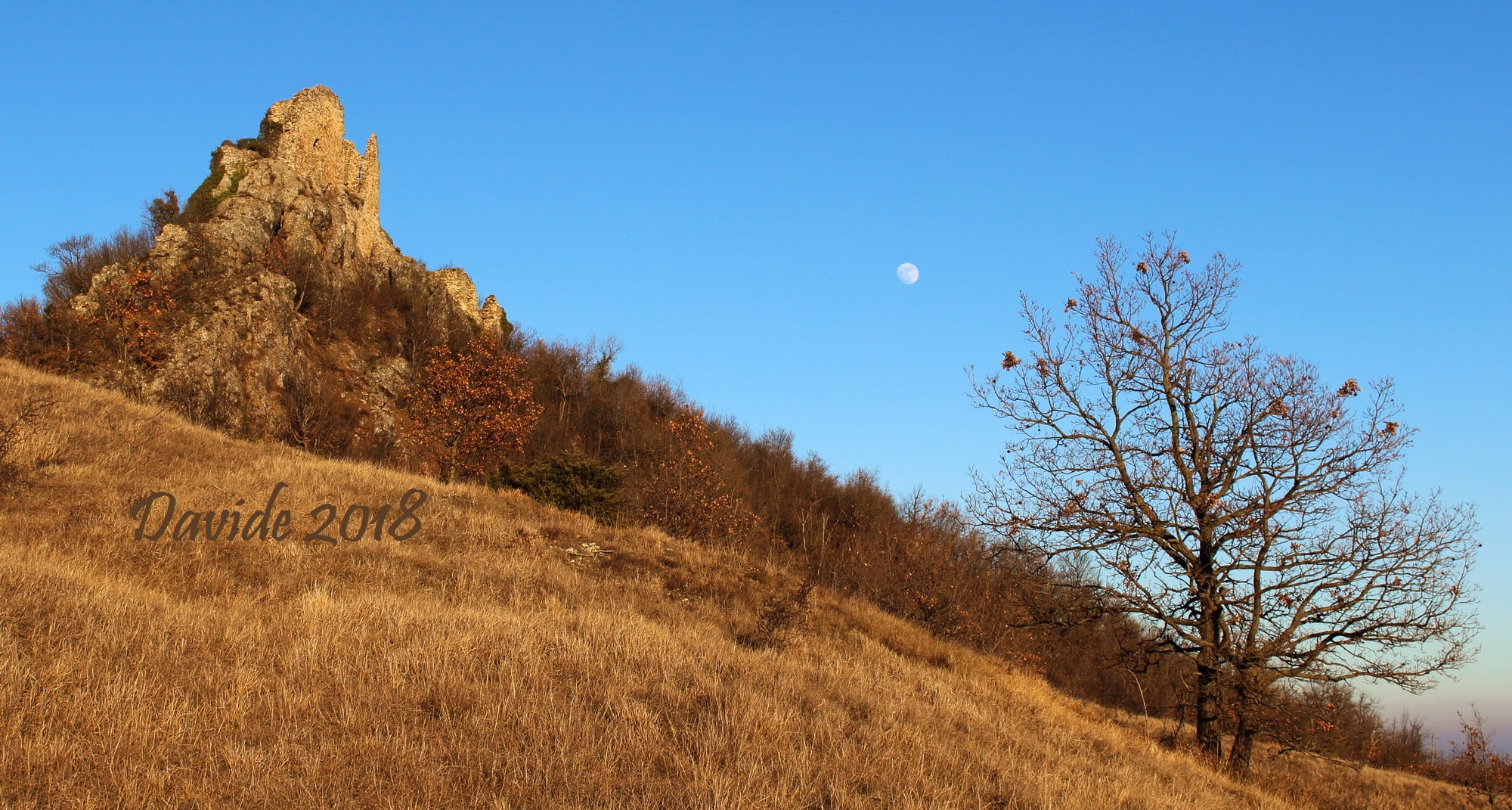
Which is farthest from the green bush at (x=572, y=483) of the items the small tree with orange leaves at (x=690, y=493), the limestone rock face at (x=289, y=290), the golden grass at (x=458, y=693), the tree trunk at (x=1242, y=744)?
the tree trunk at (x=1242, y=744)

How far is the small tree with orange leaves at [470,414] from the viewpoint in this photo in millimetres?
33000

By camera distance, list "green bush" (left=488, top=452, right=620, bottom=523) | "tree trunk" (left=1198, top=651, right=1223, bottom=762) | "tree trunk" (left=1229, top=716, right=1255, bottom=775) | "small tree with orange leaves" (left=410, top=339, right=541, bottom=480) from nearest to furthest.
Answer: "tree trunk" (left=1229, top=716, right=1255, bottom=775), "tree trunk" (left=1198, top=651, right=1223, bottom=762), "green bush" (left=488, top=452, right=620, bottom=523), "small tree with orange leaves" (left=410, top=339, right=541, bottom=480)

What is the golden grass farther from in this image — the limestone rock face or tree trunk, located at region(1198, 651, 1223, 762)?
the limestone rock face

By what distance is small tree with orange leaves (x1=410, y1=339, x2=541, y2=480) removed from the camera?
1299 inches

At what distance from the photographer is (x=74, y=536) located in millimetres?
11453

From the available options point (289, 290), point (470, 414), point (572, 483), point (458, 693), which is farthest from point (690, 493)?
point (458, 693)

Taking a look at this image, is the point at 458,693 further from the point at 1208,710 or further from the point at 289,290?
the point at 289,290

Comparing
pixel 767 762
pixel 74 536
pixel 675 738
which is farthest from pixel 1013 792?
pixel 74 536

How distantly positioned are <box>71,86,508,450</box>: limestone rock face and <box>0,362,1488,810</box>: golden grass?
1728 centimetres

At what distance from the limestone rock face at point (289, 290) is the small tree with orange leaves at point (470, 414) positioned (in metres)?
4.30

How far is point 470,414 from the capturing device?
3388cm

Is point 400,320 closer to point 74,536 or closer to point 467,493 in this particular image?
point 467,493

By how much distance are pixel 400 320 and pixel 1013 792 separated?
47.9 meters

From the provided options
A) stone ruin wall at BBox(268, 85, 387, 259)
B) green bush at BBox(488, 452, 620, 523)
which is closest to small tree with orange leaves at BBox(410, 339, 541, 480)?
green bush at BBox(488, 452, 620, 523)
